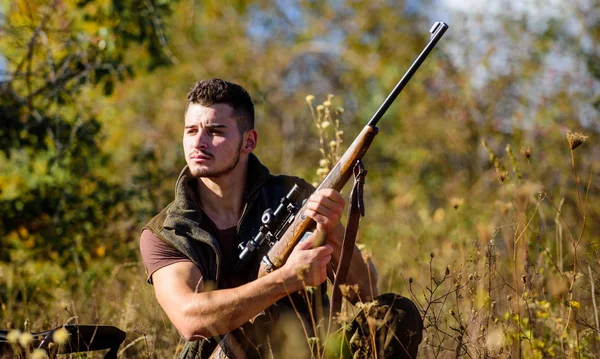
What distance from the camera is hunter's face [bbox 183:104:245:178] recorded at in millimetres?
3494

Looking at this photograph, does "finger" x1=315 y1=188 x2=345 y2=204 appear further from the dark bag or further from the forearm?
the dark bag

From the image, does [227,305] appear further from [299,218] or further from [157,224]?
[157,224]

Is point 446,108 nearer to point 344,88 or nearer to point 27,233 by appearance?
point 344,88

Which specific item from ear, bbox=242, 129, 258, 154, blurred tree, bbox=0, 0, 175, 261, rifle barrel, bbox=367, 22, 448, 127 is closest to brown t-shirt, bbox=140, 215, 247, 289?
ear, bbox=242, 129, 258, 154

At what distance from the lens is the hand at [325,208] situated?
124 inches

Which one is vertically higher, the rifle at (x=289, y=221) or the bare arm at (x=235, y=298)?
the rifle at (x=289, y=221)

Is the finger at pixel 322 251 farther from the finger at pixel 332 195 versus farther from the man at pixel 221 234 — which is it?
the finger at pixel 332 195

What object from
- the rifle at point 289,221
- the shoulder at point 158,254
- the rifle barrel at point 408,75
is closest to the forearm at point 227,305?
the rifle at point 289,221

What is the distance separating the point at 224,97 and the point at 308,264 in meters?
0.99

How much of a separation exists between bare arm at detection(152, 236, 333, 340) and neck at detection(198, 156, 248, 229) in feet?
1.68

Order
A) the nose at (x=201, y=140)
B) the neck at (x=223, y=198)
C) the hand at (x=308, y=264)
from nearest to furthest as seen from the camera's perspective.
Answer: the hand at (x=308, y=264)
the nose at (x=201, y=140)
the neck at (x=223, y=198)

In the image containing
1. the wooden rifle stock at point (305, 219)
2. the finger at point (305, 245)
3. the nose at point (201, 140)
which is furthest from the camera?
the nose at point (201, 140)

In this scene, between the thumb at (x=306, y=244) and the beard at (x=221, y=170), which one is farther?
the beard at (x=221, y=170)

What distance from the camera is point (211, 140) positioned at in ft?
11.5
